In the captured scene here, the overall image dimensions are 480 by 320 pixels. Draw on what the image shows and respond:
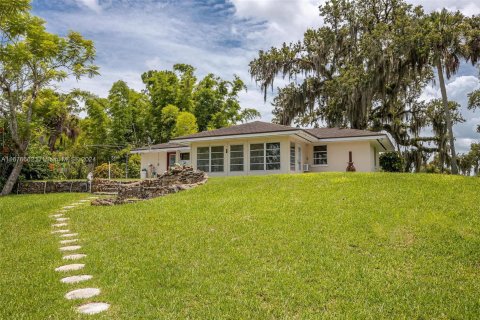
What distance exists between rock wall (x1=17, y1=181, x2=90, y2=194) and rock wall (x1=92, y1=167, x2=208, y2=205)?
5.44 meters

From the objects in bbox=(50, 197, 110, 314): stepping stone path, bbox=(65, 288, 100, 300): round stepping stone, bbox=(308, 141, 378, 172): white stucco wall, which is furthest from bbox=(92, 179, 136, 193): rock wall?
bbox=(65, 288, 100, 300): round stepping stone

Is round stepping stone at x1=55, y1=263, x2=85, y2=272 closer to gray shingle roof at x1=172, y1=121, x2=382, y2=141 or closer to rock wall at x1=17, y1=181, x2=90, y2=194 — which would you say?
gray shingle roof at x1=172, y1=121, x2=382, y2=141

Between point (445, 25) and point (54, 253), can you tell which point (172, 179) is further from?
point (445, 25)

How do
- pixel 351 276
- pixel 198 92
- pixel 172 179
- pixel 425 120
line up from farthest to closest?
pixel 198 92, pixel 425 120, pixel 172 179, pixel 351 276

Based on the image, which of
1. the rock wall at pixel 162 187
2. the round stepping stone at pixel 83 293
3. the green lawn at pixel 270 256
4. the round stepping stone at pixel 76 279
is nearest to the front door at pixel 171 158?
the rock wall at pixel 162 187

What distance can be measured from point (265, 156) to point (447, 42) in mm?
10405

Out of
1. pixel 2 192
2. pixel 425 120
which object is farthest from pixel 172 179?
pixel 425 120

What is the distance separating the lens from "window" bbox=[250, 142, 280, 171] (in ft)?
59.9

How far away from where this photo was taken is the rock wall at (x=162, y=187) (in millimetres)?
13179

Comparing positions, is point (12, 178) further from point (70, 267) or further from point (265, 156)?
point (70, 267)

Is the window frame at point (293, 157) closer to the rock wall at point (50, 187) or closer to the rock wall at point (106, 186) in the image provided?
the rock wall at point (106, 186)

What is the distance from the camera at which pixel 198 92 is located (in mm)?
34000

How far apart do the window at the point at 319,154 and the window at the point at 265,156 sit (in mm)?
3450

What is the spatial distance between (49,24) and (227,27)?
387 inches
